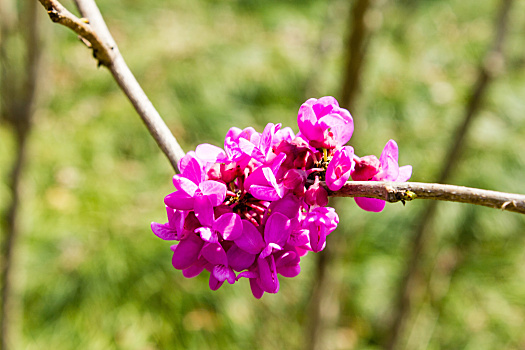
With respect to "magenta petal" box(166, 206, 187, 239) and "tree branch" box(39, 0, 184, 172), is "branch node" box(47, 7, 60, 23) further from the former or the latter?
"magenta petal" box(166, 206, 187, 239)

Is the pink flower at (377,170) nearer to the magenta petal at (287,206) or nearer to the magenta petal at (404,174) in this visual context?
the magenta petal at (404,174)

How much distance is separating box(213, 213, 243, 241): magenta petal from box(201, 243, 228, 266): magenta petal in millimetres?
30

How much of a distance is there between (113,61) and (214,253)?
396 mm

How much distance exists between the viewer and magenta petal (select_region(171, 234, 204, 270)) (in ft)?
2.65

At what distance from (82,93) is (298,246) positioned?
388cm

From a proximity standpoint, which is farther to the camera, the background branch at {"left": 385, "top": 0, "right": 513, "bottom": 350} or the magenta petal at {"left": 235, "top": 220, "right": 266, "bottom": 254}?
the background branch at {"left": 385, "top": 0, "right": 513, "bottom": 350}

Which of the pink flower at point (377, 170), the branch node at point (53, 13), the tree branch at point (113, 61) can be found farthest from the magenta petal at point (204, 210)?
the branch node at point (53, 13)

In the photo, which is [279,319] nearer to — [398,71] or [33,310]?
[33,310]

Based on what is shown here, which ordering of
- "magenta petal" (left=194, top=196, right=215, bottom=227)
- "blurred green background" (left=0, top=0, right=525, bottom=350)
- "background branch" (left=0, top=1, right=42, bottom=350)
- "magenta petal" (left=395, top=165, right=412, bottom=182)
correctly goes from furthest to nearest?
"blurred green background" (left=0, top=0, right=525, bottom=350) < "background branch" (left=0, top=1, right=42, bottom=350) < "magenta petal" (left=395, top=165, right=412, bottom=182) < "magenta petal" (left=194, top=196, right=215, bottom=227)

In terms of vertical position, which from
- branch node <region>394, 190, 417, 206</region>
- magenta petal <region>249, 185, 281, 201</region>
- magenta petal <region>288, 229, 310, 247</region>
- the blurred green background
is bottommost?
the blurred green background

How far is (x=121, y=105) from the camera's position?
4.17 meters

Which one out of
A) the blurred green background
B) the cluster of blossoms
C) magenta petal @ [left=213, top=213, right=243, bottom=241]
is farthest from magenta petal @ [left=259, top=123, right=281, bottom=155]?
the blurred green background

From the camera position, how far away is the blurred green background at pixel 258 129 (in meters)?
2.97

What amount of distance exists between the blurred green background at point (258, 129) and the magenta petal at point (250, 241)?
102 cm
